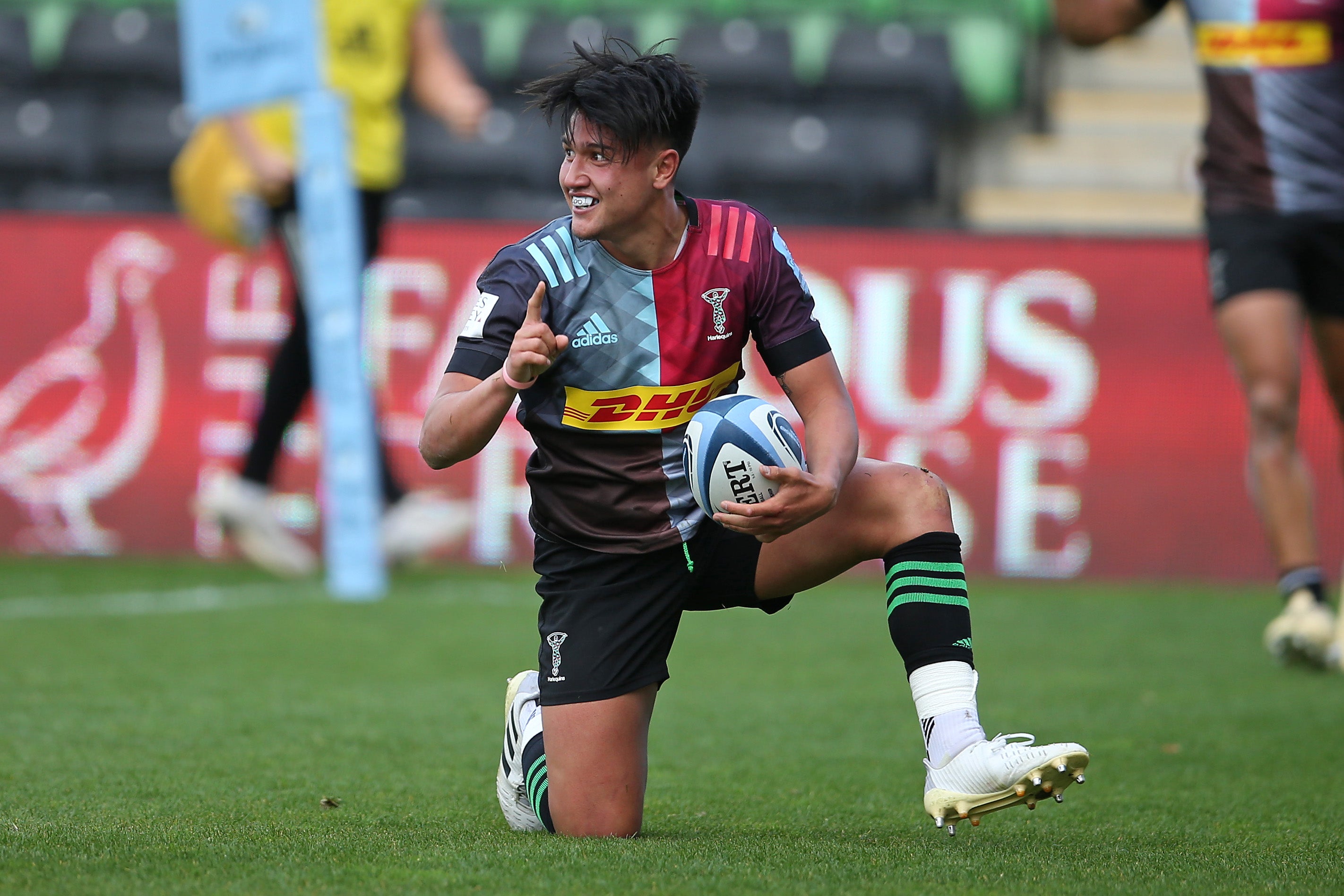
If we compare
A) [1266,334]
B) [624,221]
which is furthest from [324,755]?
[1266,334]

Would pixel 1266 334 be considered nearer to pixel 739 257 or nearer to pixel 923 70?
pixel 739 257

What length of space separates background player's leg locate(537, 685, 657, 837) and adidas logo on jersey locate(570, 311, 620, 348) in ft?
2.43

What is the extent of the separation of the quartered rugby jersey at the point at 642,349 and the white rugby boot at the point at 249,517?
4576 millimetres

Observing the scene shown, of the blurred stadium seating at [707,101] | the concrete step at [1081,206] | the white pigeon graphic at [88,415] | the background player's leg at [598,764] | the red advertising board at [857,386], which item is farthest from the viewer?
the concrete step at [1081,206]

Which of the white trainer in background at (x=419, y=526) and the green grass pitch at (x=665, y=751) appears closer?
the green grass pitch at (x=665, y=751)

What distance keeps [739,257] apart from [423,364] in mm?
5511

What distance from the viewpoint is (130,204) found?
35.2ft

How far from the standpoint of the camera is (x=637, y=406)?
138 inches

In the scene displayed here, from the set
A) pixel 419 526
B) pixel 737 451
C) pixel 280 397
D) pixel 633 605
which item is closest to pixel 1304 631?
pixel 633 605

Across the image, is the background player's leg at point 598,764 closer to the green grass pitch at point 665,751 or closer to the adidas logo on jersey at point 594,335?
the green grass pitch at point 665,751

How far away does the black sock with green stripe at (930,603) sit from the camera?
10.6 feet

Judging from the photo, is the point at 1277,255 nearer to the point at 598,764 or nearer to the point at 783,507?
the point at 783,507

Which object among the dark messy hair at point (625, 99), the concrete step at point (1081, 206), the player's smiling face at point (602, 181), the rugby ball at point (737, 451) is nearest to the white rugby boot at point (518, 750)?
the rugby ball at point (737, 451)

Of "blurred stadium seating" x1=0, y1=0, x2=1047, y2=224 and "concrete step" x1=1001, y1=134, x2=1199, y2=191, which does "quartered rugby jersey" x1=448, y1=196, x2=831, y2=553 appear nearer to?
"blurred stadium seating" x1=0, y1=0, x2=1047, y2=224
